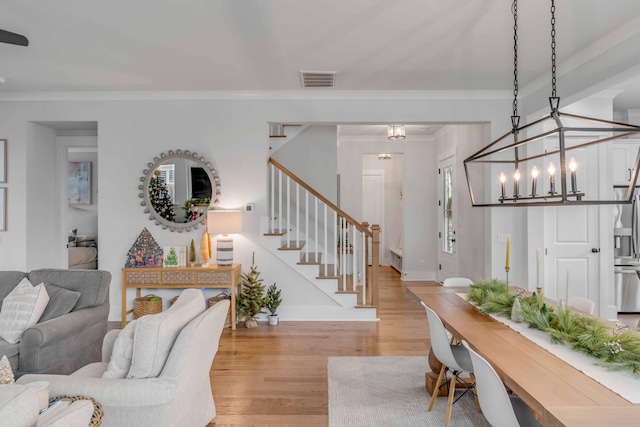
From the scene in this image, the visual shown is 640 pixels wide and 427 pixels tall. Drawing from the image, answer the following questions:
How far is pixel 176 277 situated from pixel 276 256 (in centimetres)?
116

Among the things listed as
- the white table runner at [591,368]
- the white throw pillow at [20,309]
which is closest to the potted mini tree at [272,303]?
the white throw pillow at [20,309]

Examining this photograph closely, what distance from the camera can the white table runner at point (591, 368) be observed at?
137cm

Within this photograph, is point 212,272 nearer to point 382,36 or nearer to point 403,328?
point 403,328

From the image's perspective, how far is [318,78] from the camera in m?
4.26

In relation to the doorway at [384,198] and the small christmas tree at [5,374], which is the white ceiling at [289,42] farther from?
the doorway at [384,198]

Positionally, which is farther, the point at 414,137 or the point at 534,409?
the point at 414,137

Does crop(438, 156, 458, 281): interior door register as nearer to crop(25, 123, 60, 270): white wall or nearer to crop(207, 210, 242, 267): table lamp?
crop(207, 210, 242, 267): table lamp

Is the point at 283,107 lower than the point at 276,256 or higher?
higher

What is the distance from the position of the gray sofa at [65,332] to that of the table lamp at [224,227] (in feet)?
4.38

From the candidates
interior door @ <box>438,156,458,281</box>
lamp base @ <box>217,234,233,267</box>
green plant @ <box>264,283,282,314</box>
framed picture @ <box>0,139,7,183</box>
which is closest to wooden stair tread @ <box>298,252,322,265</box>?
green plant @ <box>264,283,282,314</box>

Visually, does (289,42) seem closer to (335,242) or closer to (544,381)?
(335,242)

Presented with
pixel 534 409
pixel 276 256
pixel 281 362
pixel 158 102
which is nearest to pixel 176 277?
pixel 276 256

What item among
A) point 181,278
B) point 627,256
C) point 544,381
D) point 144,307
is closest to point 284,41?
point 181,278

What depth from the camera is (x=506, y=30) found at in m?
Answer: 3.17
